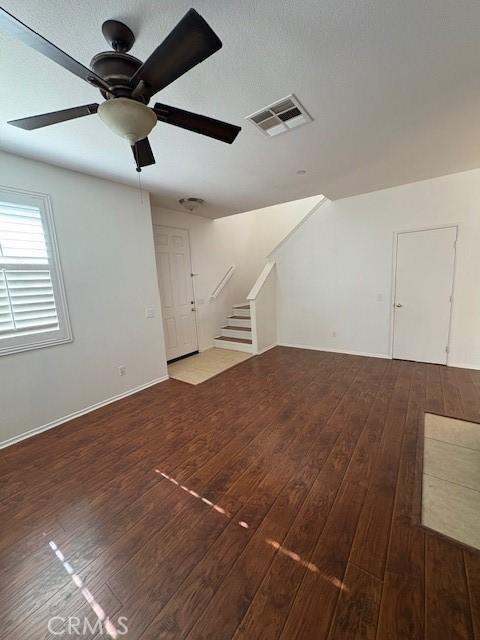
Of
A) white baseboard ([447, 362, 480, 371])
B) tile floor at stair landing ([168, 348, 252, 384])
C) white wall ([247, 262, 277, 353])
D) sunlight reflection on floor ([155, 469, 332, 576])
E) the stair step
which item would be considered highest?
white wall ([247, 262, 277, 353])

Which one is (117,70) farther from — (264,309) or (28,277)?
(264,309)

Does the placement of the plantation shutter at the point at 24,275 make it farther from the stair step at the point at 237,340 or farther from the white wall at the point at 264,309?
the stair step at the point at 237,340

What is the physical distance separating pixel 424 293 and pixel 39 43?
4.61m

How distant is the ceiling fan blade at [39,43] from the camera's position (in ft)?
2.93

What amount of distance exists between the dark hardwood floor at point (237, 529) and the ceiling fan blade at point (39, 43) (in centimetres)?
237

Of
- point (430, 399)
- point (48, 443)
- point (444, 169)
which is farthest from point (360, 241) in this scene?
point (48, 443)

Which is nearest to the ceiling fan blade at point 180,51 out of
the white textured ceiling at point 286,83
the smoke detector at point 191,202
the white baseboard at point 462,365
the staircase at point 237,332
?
the white textured ceiling at point 286,83

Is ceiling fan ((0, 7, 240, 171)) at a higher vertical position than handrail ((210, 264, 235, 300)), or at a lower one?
higher

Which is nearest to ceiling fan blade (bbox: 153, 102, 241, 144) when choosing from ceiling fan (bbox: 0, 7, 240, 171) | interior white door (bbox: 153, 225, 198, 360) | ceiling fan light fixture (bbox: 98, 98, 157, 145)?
ceiling fan (bbox: 0, 7, 240, 171)

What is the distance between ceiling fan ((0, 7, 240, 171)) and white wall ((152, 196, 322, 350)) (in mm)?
3191

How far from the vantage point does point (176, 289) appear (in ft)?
15.8

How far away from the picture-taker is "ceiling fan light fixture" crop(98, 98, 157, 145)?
1.23m

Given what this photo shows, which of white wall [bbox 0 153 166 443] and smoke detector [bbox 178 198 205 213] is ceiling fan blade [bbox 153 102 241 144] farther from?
smoke detector [bbox 178 198 205 213]

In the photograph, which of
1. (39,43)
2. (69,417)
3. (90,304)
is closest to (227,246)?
(90,304)
